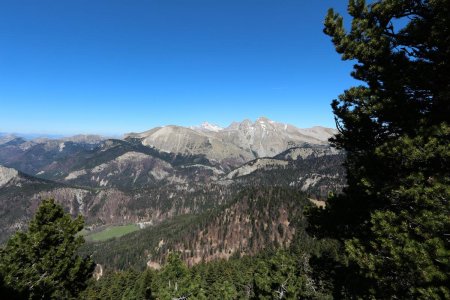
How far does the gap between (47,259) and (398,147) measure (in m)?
31.4

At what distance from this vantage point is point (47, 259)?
28781 millimetres

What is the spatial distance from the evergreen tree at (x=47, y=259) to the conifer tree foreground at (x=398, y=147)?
26280 mm

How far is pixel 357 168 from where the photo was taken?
16.4m

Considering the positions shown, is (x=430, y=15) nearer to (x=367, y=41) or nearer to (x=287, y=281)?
(x=367, y=41)

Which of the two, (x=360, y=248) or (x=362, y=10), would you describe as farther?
(x=362, y=10)

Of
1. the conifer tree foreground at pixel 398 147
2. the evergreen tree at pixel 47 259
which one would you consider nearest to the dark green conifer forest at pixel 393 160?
the conifer tree foreground at pixel 398 147

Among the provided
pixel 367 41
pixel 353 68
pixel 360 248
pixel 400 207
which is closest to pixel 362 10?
pixel 367 41

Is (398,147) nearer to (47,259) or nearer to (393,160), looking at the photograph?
(393,160)

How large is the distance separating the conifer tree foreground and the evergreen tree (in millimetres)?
26280

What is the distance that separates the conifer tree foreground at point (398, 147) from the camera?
11594mm

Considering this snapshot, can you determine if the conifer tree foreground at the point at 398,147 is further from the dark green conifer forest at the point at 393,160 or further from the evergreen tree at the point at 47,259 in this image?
the evergreen tree at the point at 47,259

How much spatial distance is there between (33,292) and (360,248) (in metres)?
27.6

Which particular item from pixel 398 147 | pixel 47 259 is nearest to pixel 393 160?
pixel 398 147

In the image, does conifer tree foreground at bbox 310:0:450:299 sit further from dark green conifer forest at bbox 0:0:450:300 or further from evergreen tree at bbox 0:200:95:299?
evergreen tree at bbox 0:200:95:299
